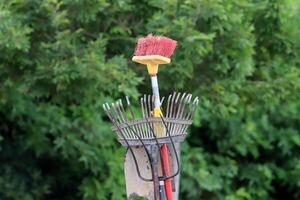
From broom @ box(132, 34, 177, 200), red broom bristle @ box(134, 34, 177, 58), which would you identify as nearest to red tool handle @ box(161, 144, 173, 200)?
broom @ box(132, 34, 177, 200)

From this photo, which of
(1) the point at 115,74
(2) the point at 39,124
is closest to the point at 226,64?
(1) the point at 115,74

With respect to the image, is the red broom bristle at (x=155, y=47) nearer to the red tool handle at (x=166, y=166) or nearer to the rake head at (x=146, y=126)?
the rake head at (x=146, y=126)

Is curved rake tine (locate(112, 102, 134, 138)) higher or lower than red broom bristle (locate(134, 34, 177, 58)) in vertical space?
lower

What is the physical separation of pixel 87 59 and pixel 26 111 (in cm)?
116

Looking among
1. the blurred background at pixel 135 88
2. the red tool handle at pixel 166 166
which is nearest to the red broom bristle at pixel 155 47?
the red tool handle at pixel 166 166

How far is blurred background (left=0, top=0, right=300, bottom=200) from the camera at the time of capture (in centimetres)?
419

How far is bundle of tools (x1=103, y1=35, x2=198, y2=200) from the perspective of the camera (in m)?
2.50

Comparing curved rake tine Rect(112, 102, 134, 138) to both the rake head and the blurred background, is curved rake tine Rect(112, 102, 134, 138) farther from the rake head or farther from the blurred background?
the blurred background

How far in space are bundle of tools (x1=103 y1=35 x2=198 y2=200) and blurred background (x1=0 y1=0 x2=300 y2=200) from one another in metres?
1.47

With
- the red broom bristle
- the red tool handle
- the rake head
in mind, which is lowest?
the red tool handle

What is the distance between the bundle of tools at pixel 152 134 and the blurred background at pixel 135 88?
1.47m

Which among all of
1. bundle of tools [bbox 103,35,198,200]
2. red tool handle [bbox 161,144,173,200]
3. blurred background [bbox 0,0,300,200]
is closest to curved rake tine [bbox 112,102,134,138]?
bundle of tools [bbox 103,35,198,200]

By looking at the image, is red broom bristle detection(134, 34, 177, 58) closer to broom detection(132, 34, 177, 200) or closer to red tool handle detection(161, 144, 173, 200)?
broom detection(132, 34, 177, 200)

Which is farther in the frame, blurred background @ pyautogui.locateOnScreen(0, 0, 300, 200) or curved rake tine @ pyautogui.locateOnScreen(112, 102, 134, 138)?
blurred background @ pyautogui.locateOnScreen(0, 0, 300, 200)
